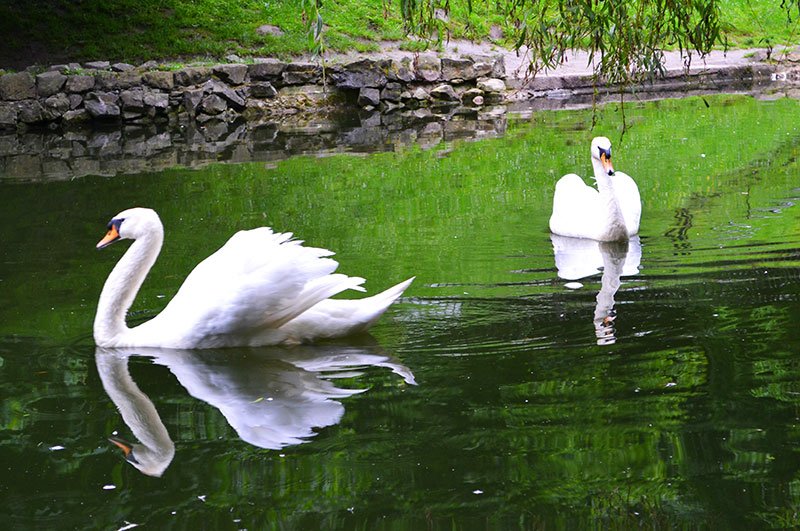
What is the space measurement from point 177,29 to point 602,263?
18345mm

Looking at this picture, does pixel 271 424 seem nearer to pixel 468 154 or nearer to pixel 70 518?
pixel 70 518

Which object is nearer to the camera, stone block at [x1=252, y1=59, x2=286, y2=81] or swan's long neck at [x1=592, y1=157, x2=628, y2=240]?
swan's long neck at [x1=592, y1=157, x2=628, y2=240]

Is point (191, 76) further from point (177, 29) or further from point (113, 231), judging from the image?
point (113, 231)

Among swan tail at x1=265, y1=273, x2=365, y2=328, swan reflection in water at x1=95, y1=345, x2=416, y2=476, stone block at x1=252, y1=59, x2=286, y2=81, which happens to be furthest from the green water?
stone block at x1=252, y1=59, x2=286, y2=81

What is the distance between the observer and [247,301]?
6.04 m

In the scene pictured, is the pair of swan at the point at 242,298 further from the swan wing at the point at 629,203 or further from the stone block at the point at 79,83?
the stone block at the point at 79,83

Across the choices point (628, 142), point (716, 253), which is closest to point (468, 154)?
point (628, 142)

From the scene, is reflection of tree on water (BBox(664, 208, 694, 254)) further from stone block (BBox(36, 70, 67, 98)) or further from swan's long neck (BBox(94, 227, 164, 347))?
stone block (BBox(36, 70, 67, 98))

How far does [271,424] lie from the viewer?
16.5 feet

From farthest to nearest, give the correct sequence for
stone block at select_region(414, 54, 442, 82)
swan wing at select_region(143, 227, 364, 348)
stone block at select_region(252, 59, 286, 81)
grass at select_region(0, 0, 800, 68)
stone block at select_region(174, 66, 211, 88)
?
grass at select_region(0, 0, 800, 68), stone block at select_region(414, 54, 442, 82), stone block at select_region(252, 59, 286, 81), stone block at select_region(174, 66, 211, 88), swan wing at select_region(143, 227, 364, 348)

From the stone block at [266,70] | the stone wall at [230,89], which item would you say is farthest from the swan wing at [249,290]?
the stone block at [266,70]

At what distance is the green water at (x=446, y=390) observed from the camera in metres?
4.11

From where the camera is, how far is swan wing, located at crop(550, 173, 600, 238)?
30.3 feet

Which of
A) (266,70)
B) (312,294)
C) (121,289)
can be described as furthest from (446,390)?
(266,70)
